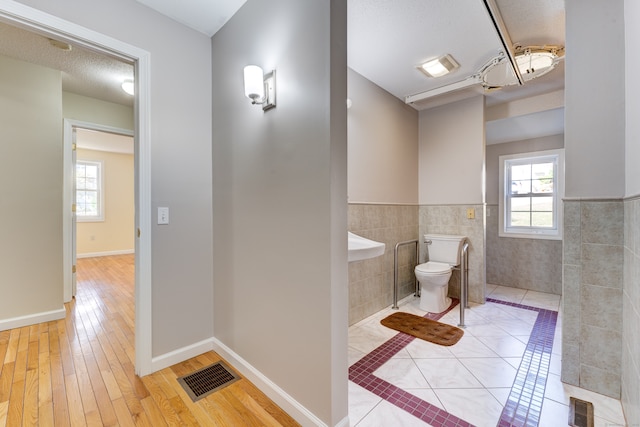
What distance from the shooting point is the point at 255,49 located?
1.65 m

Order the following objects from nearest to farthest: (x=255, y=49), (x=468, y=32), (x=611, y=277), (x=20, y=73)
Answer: (x=611, y=277), (x=255, y=49), (x=468, y=32), (x=20, y=73)

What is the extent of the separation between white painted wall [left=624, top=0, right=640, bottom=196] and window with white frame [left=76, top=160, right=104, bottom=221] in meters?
7.72

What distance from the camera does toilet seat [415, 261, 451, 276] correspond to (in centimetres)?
276

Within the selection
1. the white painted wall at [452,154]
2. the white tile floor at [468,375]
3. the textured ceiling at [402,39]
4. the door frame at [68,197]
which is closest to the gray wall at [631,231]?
the white tile floor at [468,375]

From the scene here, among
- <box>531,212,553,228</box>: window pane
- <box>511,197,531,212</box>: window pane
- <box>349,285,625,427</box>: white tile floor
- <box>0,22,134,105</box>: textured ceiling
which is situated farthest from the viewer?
<box>511,197,531,212</box>: window pane

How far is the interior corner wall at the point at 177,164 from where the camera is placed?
1.74 metres

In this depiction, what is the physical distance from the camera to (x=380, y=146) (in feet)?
9.53

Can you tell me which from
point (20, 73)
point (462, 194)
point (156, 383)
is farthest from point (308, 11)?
point (20, 73)

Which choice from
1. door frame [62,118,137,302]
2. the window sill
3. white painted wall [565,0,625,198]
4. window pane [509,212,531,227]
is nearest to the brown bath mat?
white painted wall [565,0,625,198]

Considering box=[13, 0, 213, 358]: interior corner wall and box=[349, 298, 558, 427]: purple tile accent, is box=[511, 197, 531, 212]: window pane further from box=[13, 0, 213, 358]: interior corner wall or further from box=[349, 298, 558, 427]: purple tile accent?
box=[13, 0, 213, 358]: interior corner wall

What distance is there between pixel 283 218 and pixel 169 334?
1.21 meters

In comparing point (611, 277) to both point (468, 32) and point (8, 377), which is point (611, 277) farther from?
point (8, 377)

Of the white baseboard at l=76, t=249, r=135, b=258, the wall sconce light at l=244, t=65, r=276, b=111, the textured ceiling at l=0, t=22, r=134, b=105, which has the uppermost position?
the textured ceiling at l=0, t=22, r=134, b=105

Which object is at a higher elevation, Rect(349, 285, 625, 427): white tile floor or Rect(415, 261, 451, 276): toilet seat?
Rect(415, 261, 451, 276): toilet seat
